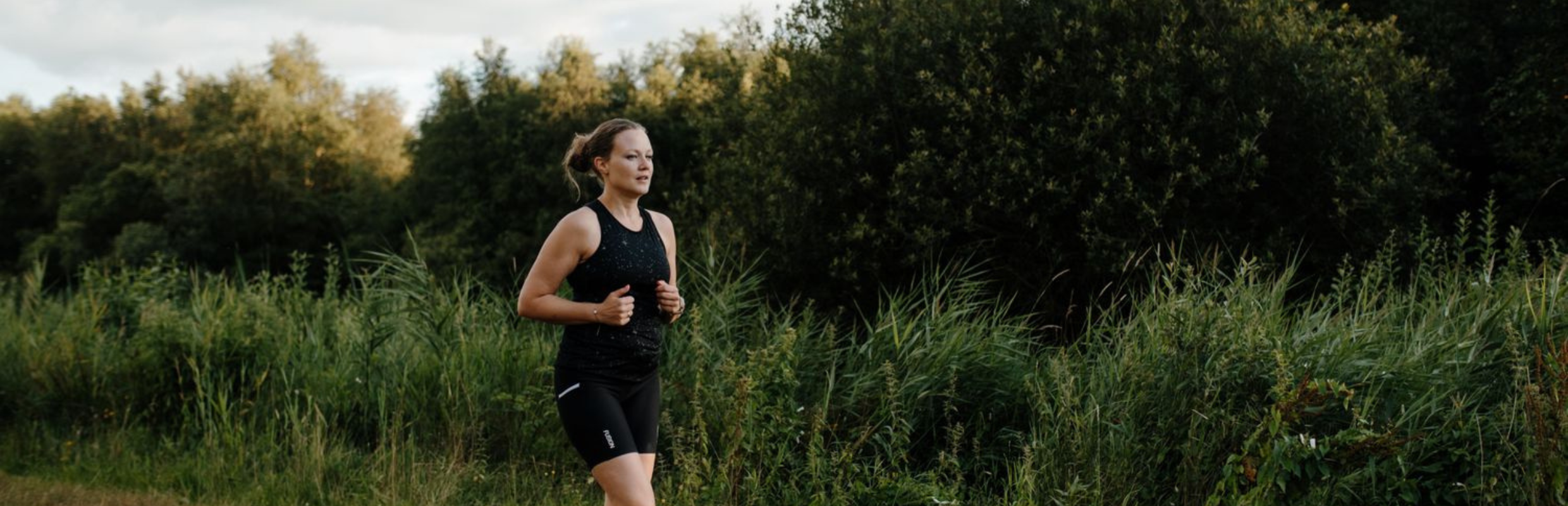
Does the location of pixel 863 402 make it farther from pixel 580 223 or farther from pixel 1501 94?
pixel 1501 94

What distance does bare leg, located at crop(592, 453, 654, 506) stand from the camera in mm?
3775

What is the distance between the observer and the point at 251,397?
7812 millimetres

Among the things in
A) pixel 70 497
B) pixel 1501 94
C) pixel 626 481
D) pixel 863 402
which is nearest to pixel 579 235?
Result: pixel 626 481

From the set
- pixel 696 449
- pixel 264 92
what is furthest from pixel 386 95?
pixel 696 449

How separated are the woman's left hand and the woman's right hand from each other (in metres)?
0.17

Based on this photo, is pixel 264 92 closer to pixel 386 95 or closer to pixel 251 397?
pixel 386 95

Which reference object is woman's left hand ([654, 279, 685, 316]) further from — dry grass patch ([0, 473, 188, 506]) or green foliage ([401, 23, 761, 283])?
green foliage ([401, 23, 761, 283])

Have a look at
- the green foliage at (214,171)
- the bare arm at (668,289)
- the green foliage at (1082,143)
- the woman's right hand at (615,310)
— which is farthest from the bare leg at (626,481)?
the green foliage at (214,171)

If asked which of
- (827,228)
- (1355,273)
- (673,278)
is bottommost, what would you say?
(1355,273)

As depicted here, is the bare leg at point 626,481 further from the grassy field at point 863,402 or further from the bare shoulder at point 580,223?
the grassy field at point 863,402

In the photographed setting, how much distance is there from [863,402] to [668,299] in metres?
2.48

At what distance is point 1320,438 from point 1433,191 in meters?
7.77

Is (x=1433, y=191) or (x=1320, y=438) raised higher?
(x=1320, y=438)

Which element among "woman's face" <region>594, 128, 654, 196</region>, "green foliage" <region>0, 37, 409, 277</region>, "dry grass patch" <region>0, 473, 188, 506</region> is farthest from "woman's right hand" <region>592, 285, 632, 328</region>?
"green foliage" <region>0, 37, 409, 277</region>
